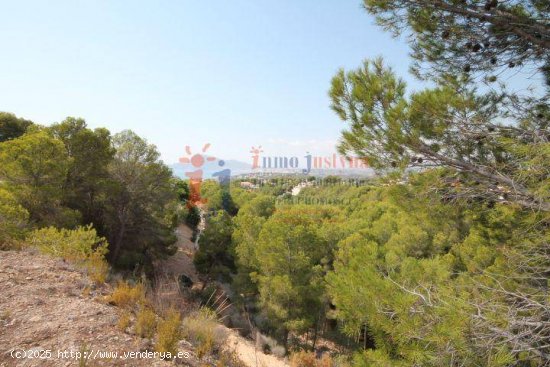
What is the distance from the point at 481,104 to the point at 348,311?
287 centimetres

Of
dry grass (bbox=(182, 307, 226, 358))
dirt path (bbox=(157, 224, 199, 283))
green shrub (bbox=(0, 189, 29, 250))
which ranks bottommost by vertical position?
dirt path (bbox=(157, 224, 199, 283))

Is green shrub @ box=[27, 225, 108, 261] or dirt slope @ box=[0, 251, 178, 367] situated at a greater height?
green shrub @ box=[27, 225, 108, 261]

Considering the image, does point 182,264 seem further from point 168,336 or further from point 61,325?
point 168,336

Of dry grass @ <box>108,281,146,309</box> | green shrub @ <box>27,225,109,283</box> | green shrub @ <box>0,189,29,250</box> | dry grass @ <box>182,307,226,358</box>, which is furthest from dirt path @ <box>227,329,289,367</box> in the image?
green shrub @ <box>0,189,29,250</box>

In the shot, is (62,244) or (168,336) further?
(62,244)

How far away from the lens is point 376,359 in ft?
9.27

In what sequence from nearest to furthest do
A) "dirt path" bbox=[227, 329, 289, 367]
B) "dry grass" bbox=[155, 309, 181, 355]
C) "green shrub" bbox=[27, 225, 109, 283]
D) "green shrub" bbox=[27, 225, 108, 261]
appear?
"dry grass" bbox=[155, 309, 181, 355] < "green shrub" bbox=[27, 225, 109, 283] < "green shrub" bbox=[27, 225, 108, 261] < "dirt path" bbox=[227, 329, 289, 367]

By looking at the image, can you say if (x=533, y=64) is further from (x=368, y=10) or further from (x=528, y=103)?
(x=368, y=10)

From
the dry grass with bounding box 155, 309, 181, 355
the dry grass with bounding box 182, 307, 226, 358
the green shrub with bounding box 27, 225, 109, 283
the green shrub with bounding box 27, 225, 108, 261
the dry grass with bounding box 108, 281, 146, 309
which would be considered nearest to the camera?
the dry grass with bounding box 155, 309, 181, 355

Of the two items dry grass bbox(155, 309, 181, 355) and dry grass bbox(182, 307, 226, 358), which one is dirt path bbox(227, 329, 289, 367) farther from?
dry grass bbox(155, 309, 181, 355)

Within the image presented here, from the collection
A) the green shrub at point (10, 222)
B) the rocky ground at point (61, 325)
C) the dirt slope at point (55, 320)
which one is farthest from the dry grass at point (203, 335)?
the green shrub at point (10, 222)

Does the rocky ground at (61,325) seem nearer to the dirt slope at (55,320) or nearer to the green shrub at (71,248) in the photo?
the dirt slope at (55,320)

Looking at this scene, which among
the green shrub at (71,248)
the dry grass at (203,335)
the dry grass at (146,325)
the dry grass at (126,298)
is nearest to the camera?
the dry grass at (146,325)

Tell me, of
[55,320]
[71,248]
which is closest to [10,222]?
[71,248]
